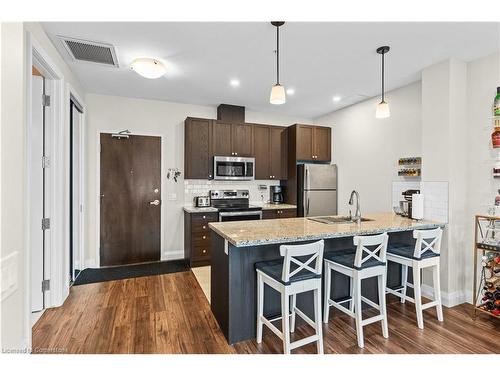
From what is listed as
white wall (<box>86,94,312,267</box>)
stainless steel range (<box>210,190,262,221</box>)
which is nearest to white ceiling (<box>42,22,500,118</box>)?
white wall (<box>86,94,312,267</box>)

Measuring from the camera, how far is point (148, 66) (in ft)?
9.36

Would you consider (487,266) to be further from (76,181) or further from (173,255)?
(76,181)

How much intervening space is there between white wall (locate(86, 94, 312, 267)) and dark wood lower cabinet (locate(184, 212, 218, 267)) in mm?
536

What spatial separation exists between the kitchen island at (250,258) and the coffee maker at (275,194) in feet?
8.32

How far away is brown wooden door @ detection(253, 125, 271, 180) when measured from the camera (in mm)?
4785

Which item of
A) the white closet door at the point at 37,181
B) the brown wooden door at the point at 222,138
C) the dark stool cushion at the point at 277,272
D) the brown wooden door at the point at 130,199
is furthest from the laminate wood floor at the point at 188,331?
the brown wooden door at the point at 222,138

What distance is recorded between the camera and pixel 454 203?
2871 millimetres

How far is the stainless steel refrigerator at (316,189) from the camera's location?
15.3ft

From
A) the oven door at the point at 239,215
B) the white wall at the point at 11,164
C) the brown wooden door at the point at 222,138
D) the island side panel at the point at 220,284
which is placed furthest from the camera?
the brown wooden door at the point at 222,138

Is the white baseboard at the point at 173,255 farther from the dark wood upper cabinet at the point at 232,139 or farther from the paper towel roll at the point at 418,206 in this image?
the paper towel roll at the point at 418,206

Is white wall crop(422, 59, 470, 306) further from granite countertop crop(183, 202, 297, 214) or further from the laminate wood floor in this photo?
granite countertop crop(183, 202, 297, 214)
